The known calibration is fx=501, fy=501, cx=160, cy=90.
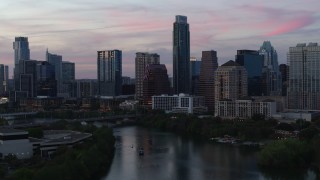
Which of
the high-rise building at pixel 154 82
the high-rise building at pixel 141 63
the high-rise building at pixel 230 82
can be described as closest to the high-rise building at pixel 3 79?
the high-rise building at pixel 141 63

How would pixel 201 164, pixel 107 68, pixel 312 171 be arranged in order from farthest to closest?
pixel 107 68
pixel 201 164
pixel 312 171

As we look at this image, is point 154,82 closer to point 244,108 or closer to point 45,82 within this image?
point 244,108

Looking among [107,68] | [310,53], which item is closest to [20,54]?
[107,68]

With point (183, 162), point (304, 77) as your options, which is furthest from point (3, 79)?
point (183, 162)

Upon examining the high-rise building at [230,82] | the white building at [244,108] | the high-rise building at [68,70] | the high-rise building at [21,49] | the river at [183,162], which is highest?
the high-rise building at [21,49]

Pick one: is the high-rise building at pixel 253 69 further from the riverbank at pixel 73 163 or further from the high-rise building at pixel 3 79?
the riverbank at pixel 73 163

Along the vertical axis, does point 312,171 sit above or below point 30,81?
below

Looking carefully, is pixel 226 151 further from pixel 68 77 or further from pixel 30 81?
pixel 68 77

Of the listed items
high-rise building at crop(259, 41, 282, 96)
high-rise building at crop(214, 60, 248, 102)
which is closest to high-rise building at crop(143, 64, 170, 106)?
high-rise building at crop(214, 60, 248, 102)
